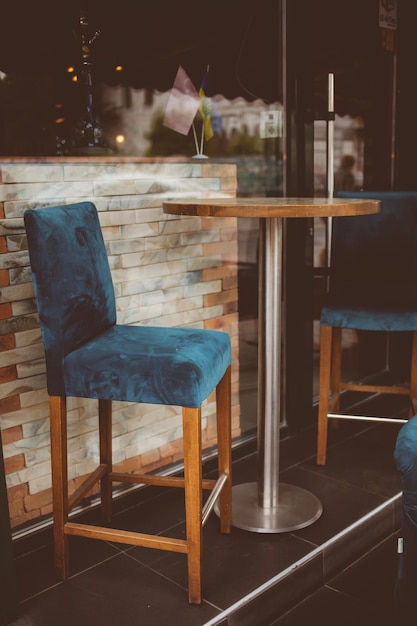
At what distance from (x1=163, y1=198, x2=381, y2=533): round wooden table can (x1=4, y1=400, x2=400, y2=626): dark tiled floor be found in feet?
0.21

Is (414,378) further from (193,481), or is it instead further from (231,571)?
(193,481)

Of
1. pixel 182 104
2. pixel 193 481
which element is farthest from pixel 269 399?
pixel 182 104

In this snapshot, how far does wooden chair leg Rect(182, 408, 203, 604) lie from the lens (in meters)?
1.76

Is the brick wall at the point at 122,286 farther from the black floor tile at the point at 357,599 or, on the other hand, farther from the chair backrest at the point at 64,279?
the black floor tile at the point at 357,599

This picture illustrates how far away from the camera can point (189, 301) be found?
264cm

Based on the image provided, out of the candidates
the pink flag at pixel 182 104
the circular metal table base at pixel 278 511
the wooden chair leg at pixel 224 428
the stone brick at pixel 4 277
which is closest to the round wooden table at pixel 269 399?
the circular metal table base at pixel 278 511

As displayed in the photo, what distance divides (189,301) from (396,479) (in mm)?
1103

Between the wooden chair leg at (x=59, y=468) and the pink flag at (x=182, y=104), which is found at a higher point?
the pink flag at (x=182, y=104)

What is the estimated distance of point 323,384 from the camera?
2689mm

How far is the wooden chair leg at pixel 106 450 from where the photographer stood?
2.16m

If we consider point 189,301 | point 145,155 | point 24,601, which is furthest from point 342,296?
point 24,601

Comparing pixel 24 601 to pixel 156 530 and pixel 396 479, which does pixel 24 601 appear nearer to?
pixel 156 530

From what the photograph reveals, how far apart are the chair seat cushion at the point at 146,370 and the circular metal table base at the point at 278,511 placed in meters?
0.67

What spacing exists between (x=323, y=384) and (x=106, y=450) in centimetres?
96
